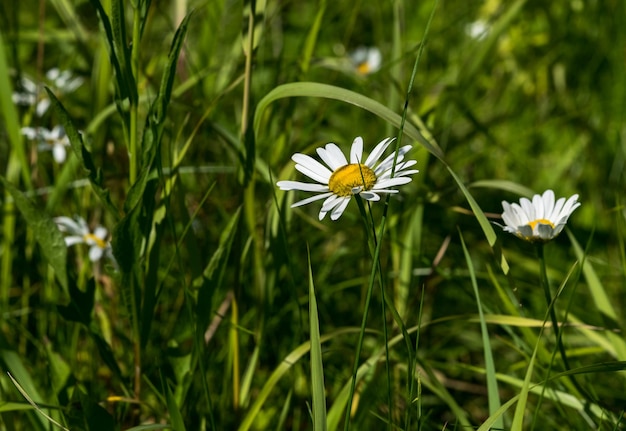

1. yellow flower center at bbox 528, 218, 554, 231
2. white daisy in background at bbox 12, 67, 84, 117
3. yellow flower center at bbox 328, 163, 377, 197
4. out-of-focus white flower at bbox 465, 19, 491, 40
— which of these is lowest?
yellow flower center at bbox 528, 218, 554, 231

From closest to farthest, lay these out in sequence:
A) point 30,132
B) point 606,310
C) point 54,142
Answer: point 606,310 → point 30,132 → point 54,142

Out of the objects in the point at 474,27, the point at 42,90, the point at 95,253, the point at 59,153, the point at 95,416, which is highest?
the point at 474,27

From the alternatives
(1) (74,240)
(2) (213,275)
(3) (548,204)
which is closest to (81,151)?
(2) (213,275)

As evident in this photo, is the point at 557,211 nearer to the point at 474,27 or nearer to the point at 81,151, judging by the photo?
the point at 81,151

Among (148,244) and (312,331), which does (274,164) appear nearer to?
(148,244)

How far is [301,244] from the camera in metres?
1.67

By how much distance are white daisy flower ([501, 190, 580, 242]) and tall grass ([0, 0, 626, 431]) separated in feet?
0.20

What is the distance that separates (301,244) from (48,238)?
0.63 m

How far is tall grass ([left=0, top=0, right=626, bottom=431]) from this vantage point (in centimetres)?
105

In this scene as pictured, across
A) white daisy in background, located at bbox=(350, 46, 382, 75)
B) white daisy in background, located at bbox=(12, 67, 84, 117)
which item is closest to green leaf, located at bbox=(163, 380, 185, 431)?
white daisy in background, located at bbox=(12, 67, 84, 117)

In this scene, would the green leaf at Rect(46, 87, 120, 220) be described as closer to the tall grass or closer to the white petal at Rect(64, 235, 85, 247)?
the tall grass

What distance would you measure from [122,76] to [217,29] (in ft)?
2.68

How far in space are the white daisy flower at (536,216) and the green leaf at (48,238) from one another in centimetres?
61

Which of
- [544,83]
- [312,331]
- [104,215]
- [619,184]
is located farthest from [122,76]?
[544,83]
